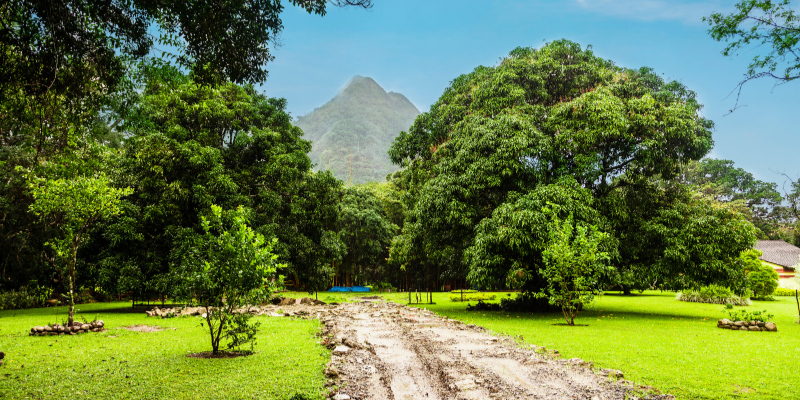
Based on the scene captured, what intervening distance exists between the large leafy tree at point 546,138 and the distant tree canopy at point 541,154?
5cm

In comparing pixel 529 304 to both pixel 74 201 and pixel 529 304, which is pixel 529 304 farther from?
pixel 74 201

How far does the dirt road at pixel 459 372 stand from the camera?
5.58 m

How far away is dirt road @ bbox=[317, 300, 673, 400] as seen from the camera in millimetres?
5578

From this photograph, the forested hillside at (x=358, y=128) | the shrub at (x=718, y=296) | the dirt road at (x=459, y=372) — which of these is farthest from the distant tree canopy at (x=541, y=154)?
the forested hillside at (x=358, y=128)

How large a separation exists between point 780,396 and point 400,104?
582 feet

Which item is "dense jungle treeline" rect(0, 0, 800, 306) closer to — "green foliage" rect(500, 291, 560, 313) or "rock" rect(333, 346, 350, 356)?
"green foliage" rect(500, 291, 560, 313)

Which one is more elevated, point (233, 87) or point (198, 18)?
point (233, 87)

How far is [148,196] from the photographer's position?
18.1 m

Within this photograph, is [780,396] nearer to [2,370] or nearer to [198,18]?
[198,18]

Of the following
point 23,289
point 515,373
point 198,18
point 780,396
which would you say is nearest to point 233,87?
point 23,289

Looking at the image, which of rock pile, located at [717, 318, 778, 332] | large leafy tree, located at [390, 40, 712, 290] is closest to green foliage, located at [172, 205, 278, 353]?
large leafy tree, located at [390, 40, 712, 290]

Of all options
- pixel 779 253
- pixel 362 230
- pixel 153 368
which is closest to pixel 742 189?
pixel 779 253

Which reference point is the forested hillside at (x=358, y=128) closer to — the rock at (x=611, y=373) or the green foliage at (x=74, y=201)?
the green foliage at (x=74, y=201)

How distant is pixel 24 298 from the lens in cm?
2069
